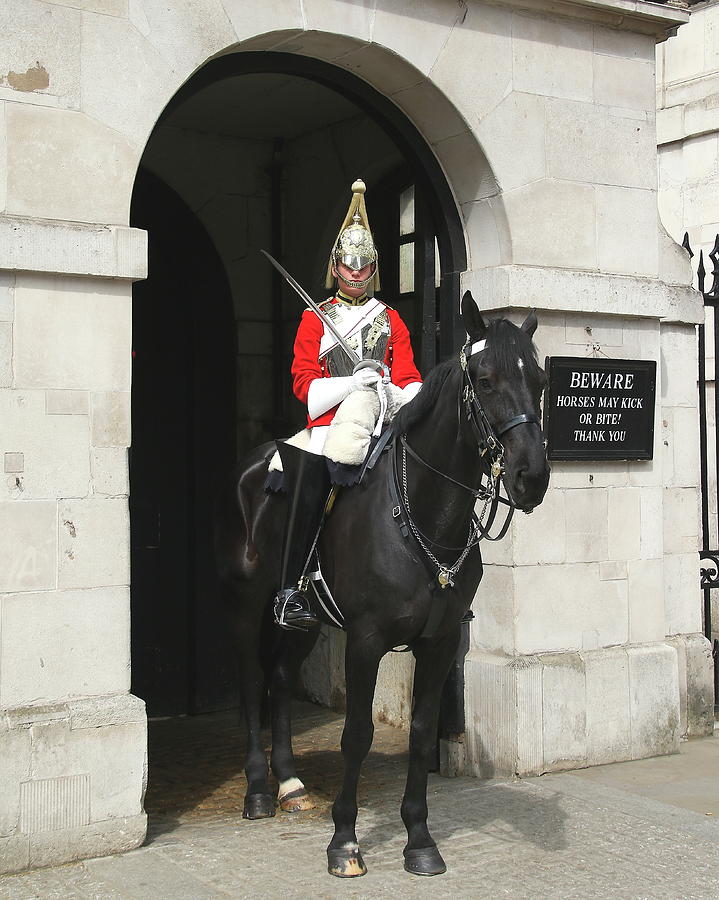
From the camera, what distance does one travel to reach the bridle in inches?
183

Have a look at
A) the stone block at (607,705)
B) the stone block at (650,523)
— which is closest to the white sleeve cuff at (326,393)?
the stone block at (607,705)

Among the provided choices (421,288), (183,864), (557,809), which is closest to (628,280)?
(421,288)

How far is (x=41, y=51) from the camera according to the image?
5305 mm

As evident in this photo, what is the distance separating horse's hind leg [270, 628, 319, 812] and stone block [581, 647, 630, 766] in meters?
1.61

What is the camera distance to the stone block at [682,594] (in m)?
7.55

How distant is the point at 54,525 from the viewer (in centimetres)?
527

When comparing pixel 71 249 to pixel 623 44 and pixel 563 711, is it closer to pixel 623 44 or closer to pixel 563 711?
pixel 563 711

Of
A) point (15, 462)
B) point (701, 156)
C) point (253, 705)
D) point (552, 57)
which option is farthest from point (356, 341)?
point (701, 156)

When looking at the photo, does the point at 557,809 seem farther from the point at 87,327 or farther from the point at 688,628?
the point at 87,327

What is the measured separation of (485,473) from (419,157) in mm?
2537

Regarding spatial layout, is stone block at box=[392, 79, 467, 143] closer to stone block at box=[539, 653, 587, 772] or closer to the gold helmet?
the gold helmet

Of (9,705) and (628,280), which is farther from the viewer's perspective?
(628,280)

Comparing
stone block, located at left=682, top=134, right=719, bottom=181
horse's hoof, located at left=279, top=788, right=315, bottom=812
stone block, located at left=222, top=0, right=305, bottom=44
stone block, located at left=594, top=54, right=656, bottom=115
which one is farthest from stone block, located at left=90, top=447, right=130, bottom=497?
stone block, located at left=682, top=134, right=719, bottom=181

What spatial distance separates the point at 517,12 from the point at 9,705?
4536 millimetres
